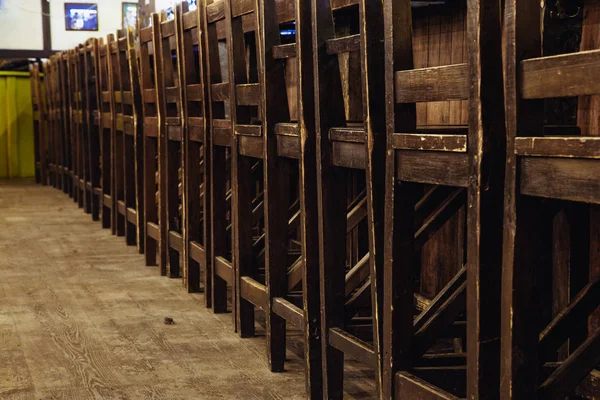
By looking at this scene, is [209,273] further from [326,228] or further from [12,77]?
[12,77]

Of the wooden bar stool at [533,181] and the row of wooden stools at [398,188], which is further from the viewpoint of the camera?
the row of wooden stools at [398,188]

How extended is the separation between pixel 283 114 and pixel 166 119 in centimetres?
216

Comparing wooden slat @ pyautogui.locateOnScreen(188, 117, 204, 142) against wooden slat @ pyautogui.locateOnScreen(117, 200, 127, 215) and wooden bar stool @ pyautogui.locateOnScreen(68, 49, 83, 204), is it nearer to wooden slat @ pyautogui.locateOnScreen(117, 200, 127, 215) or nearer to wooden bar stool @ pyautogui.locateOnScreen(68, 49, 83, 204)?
wooden slat @ pyautogui.locateOnScreen(117, 200, 127, 215)

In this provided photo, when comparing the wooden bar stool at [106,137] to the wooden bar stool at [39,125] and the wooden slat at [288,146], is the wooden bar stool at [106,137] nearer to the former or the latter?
the wooden slat at [288,146]

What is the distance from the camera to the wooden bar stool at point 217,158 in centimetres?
452

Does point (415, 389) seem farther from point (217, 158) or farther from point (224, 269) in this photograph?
point (217, 158)

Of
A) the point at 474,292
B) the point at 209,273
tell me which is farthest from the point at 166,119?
the point at 474,292

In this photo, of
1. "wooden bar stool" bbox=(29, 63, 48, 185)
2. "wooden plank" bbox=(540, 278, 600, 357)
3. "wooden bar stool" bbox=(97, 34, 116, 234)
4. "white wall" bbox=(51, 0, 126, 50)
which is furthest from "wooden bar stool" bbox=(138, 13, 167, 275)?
"white wall" bbox=(51, 0, 126, 50)

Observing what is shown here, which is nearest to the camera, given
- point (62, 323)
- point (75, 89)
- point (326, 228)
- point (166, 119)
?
point (326, 228)

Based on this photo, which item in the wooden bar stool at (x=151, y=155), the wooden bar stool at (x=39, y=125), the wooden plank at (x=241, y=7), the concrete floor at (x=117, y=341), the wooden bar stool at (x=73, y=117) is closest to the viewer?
the concrete floor at (x=117, y=341)

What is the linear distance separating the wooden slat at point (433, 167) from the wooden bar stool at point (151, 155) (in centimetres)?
353

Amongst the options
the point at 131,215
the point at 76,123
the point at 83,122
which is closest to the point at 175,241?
the point at 131,215

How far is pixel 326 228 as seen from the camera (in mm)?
3197

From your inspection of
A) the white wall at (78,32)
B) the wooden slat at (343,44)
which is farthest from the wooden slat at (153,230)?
the white wall at (78,32)
